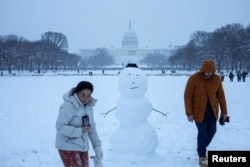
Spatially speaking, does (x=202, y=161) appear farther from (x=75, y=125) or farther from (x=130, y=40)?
(x=130, y=40)

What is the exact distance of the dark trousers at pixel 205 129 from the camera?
634cm

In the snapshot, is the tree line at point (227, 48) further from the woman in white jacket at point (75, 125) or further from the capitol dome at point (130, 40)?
the capitol dome at point (130, 40)

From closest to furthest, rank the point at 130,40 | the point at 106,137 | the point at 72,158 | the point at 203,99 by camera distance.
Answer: the point at 72,158, the point at 203,99, the point at 106,137, the point at 130,40

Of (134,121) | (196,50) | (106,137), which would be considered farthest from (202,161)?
(196,50)

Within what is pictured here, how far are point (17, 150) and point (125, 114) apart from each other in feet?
8.74

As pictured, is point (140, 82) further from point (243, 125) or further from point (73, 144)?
point (243, 125)

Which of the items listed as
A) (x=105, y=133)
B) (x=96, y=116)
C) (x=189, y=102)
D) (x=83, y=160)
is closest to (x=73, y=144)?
(x=83, y=160)

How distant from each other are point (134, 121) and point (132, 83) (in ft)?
2.43

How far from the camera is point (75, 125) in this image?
14.6ft

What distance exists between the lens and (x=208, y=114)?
6.34 m

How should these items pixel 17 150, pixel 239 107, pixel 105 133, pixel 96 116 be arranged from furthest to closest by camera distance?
pixel 239 107, pixel 96 116, pixel 105 133, pixel 17 150

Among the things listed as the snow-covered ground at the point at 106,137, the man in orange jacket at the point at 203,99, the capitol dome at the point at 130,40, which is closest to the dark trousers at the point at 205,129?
the man in orange jacket at the point at 203,99

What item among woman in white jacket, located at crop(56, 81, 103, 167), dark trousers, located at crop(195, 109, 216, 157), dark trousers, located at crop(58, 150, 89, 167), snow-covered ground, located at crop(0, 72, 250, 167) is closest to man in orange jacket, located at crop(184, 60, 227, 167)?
dark trousers, located at crop(195, 109, 216, 157)

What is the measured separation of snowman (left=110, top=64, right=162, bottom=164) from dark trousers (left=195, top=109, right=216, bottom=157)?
95 centimetres
